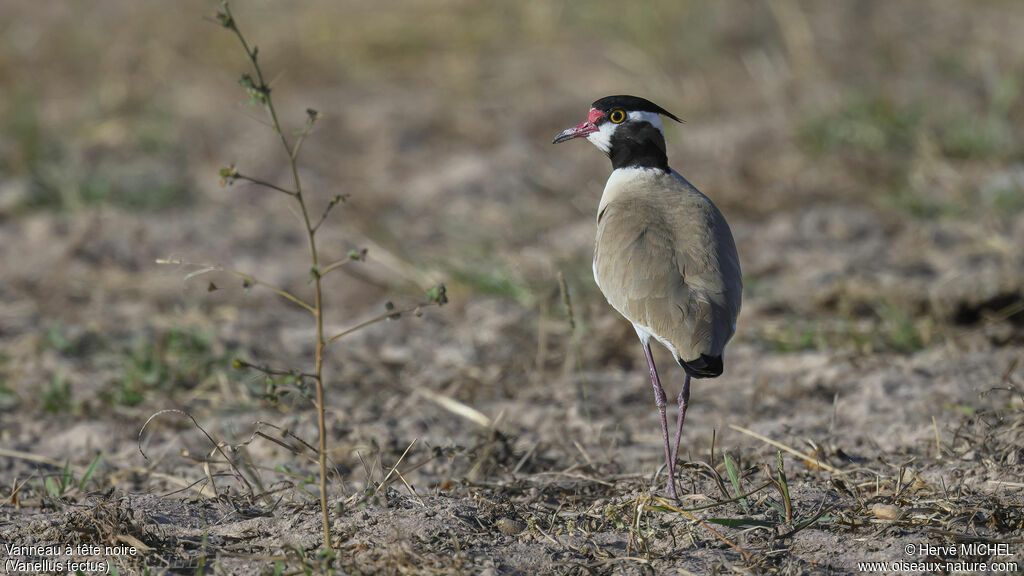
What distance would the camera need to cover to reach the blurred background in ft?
14.6

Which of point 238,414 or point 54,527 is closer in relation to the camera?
point 54,527

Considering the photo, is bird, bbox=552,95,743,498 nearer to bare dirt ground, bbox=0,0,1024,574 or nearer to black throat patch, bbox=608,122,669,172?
black throat patch, bbox=608,122,669,172

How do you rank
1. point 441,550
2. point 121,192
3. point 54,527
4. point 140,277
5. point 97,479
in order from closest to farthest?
point 441,550 < point 54,527 < point 97,479 < point 140,277 < point 121,192

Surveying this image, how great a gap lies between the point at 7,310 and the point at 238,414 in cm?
188

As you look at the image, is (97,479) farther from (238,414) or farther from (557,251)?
(557,251)

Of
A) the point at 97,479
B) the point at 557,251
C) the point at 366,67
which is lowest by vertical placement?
the point at 97,479

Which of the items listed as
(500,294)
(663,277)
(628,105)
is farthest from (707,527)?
(500,294)

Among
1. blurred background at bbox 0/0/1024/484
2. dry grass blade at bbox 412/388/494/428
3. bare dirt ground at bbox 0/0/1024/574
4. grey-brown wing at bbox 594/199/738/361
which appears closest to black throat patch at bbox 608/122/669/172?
grey-brown wing at bbox 594/199/738/361

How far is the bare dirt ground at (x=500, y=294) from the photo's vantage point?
307 cm

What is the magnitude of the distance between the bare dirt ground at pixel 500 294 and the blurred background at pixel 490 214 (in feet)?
0.09

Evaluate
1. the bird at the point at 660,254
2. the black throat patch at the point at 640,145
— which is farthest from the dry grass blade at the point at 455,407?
the black throat patch at the point at 640,145

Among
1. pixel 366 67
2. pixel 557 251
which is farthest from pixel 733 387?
pixel 366 67

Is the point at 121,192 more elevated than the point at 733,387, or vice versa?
the point at 121,192

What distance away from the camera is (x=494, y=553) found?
292 cm
